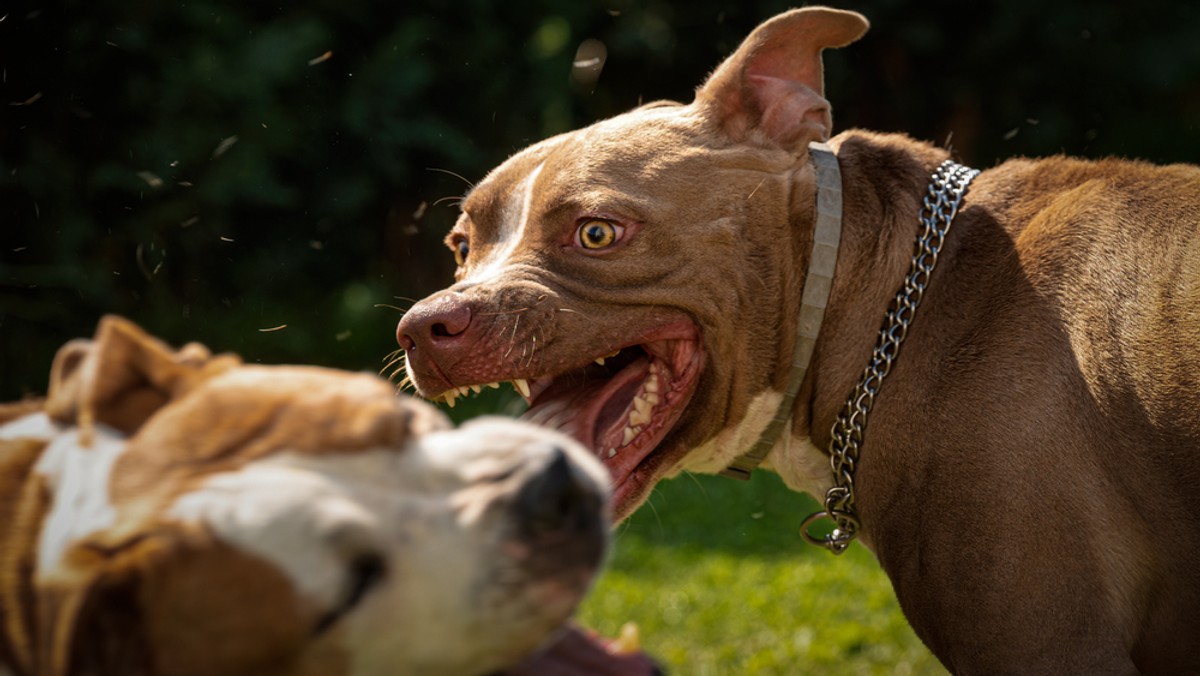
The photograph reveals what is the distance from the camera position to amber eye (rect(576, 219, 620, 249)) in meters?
3.87

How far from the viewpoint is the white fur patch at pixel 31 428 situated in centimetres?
245

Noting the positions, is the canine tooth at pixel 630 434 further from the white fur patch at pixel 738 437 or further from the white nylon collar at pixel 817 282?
the white nylon collar at pixel 817 282

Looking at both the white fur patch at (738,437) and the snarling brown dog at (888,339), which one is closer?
the snarling brown dog at (888,339)

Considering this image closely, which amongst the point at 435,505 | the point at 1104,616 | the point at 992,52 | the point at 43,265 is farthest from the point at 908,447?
the point at 992,52

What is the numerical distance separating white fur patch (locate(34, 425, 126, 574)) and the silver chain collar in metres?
2.14

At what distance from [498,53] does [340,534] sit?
349 inches

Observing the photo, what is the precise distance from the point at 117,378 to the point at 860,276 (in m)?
2.26

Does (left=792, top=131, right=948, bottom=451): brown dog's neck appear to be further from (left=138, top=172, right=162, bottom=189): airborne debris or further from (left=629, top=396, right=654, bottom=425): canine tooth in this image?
(left=138, top=172, right=162, bottom=189): airborne debris

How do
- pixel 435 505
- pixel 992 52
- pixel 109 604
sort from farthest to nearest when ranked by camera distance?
pixel 992 52
pixel 435 505
pixel 109 604

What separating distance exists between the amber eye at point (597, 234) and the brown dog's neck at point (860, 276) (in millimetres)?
596

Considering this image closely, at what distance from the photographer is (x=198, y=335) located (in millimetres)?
9977

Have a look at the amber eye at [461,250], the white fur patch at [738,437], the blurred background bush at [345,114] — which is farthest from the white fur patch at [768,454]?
the blurred background bush at [345,114]

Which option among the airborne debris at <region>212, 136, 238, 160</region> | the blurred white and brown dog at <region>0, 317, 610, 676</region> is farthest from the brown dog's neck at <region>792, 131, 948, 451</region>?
the airborne debris at <region>212, 136, 238, 160</region>

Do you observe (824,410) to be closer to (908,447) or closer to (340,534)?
(908,447)
